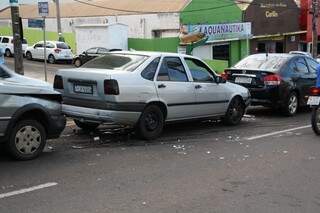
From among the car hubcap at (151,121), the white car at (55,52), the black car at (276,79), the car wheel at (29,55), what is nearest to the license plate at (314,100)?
the black car at (276,79)

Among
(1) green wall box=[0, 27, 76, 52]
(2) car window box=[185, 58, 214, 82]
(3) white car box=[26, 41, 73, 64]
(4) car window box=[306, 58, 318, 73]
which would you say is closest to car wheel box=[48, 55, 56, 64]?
(3) white car box=[26, 41, 73, 64]

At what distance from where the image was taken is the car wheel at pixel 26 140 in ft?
25.8

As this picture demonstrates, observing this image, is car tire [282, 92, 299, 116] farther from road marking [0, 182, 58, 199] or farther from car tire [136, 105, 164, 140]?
road marking [0, 182, 58, 199]

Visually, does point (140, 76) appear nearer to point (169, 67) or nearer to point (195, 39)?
point (169, 67)

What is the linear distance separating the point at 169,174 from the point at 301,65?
8.25m

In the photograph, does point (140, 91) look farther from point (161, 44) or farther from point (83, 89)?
point (161, 44)

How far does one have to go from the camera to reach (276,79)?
13.5 meters

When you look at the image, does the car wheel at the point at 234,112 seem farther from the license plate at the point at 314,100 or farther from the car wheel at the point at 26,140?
the car wheel at the point at 26,140

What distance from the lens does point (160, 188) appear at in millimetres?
6621

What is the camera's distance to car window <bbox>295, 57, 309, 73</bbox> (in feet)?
47.3

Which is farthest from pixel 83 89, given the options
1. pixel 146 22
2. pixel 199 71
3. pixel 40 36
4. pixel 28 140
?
pixel 40 36

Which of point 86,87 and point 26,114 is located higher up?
point 86,87

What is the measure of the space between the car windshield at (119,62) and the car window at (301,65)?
221 inches

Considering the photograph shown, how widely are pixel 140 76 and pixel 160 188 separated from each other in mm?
3453
